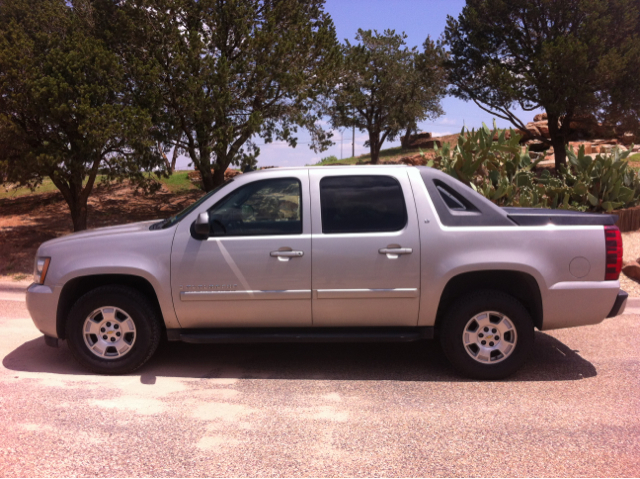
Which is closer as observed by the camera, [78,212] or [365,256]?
[365,256]

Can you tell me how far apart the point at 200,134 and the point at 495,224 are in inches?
379

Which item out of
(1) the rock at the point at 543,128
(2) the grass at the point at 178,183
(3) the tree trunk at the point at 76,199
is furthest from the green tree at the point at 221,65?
(1) the rock at the point at 543,128

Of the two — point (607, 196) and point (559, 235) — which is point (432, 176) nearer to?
point (559, 235)

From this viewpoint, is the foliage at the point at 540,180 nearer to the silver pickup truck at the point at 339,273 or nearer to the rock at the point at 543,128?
the silver pickup truck at the point at 339,273

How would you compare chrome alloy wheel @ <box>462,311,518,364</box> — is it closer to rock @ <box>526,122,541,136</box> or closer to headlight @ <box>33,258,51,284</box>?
headlight @ <box>33,258,51,284</box>

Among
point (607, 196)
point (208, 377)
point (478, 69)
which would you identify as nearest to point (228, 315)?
point (208, 377)

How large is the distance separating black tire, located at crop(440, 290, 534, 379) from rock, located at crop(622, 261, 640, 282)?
15.3 feet

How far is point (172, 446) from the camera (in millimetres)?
3832

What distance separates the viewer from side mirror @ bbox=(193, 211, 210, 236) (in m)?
4.91

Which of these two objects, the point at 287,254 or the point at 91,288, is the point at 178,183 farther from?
the point at 287,254

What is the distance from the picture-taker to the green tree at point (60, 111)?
10445mm

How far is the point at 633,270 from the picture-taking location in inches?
342

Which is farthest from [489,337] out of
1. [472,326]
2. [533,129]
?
[533,129]

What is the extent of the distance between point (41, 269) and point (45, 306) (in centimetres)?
36
